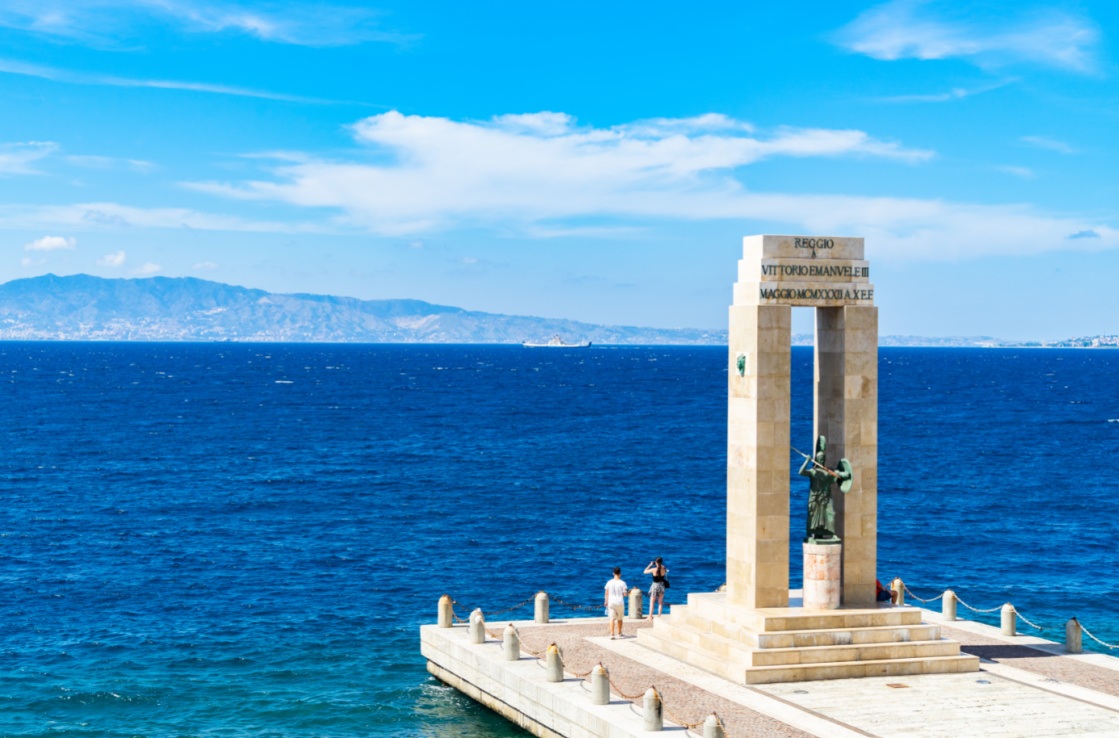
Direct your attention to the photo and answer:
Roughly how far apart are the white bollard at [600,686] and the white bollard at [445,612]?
29.8ft

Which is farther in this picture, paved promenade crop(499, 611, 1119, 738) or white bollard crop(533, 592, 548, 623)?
white bollard crop(533, 592, 548, 623)

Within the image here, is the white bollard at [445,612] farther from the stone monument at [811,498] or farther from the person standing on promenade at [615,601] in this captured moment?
the stone monument at [811,498]

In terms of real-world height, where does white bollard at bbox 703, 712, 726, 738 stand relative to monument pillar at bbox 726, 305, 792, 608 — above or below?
below

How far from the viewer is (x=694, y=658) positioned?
3553 cm

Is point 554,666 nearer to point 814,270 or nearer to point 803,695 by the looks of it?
point 803,695

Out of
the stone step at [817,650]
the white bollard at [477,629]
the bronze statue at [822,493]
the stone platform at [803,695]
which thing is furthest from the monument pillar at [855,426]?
the white bollard at [477,629]

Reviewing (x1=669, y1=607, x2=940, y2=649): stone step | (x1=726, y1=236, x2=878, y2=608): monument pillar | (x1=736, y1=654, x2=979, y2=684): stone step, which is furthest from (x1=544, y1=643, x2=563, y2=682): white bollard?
(x1=726, y1=236, x2=878, y2=608): monument pillar

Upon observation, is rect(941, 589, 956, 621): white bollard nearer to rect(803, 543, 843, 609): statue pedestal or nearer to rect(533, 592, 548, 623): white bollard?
rect(803, 543, 843, 609): statue pedestal

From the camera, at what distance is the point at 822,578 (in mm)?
35188

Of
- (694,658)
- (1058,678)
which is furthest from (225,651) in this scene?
(1058,678)

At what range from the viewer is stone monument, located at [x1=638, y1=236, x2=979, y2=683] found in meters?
34.3

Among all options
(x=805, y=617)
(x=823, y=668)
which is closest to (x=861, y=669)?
(x=823, y=668)

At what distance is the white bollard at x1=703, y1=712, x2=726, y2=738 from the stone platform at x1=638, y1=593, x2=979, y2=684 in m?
5.94

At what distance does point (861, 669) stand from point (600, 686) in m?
7.32
